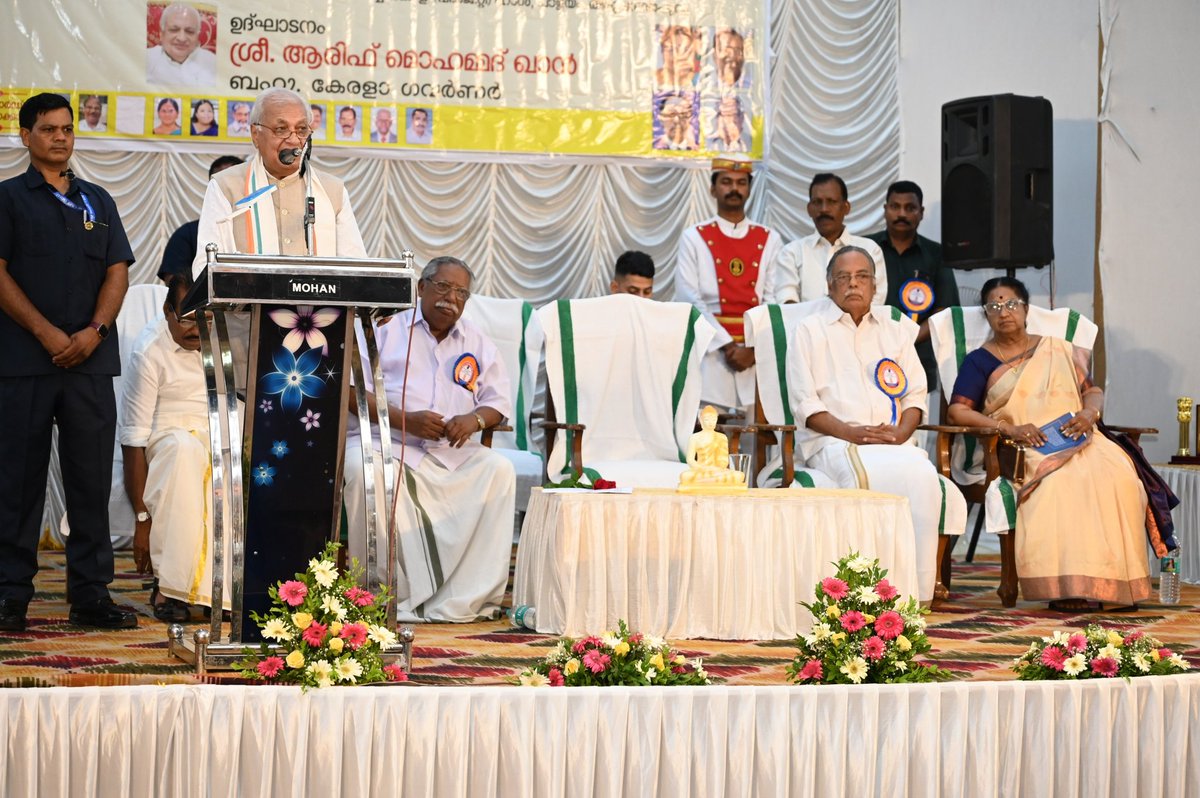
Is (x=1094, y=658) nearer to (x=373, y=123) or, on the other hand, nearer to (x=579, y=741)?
(x=579, y=741)

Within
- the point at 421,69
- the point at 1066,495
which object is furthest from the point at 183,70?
the point at 1066,495

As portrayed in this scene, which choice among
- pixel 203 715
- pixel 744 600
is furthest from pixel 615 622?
pixel 203 715

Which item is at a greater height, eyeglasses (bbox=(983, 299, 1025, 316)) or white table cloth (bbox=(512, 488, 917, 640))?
eyeglasses (bbox=(983, 299, 1025, 316))

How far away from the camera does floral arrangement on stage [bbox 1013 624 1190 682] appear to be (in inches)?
151

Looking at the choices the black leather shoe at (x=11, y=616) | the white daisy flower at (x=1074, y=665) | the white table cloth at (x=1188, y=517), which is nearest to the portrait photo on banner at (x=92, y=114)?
the black leather shoe at (x=11, y=616)

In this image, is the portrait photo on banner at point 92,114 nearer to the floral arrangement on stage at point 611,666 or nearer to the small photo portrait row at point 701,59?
the small photo portrait row at point 701,59

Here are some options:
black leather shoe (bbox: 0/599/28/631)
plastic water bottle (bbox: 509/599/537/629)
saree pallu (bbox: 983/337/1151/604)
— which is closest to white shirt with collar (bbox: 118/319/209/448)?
black leather shoe (bbox: 0/599/28/631)

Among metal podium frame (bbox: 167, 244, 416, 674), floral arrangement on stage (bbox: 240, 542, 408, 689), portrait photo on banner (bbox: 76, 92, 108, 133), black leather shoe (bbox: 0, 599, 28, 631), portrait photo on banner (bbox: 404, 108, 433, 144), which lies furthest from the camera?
portrait photo on banner (bbox: 404, 108, 433, 144)

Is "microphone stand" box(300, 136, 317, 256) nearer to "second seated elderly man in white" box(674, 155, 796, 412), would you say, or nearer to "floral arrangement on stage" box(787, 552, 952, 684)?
"floral arrangement on stage" box(787, 552, 952, 684)

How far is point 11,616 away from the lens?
16.8 feet

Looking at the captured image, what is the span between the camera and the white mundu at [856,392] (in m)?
6.45

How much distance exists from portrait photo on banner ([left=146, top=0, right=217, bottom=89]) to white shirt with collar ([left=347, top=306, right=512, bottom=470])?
101 inches

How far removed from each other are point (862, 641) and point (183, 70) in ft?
19.0

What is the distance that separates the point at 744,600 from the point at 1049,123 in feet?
12.2
